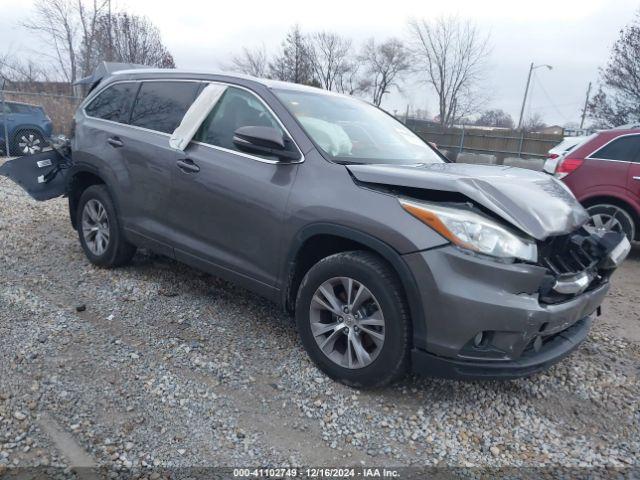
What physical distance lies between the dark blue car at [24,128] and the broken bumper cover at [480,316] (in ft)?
47.1

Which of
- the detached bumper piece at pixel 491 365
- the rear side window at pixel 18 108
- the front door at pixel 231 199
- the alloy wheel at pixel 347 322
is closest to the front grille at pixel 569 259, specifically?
the detached bumper piece at pixel 491 365

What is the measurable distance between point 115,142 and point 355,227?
2.60 m

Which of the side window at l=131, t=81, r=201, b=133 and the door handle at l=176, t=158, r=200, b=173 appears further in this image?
the side window at l=131, t=81, r=201, b=133

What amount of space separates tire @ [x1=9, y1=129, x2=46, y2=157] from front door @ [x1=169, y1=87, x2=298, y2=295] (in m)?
12.3

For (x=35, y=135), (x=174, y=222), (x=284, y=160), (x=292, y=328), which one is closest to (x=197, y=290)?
(x=174, y=222)

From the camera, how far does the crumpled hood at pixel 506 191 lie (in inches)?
104

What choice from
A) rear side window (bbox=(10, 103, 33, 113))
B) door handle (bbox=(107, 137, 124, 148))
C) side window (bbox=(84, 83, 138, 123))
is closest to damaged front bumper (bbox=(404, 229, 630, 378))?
door handle (bbox=(107, 137, 124, 148))

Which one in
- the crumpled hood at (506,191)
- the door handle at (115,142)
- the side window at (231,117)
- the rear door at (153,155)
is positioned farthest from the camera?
the door handle at (115,142)

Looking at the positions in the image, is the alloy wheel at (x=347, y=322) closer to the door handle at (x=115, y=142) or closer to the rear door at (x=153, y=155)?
the rear door at (x=153, y=155)

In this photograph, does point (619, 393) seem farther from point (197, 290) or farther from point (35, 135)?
point (35, 135)

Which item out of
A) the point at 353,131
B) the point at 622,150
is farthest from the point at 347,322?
the point at 622,150

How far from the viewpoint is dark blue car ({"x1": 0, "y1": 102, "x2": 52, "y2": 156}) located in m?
13.8

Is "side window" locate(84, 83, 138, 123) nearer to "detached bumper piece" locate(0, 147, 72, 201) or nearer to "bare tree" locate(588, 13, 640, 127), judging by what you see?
"detached bumper piece" locate(0, 147, 72, 201)

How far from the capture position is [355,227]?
2.84 metres
